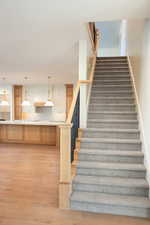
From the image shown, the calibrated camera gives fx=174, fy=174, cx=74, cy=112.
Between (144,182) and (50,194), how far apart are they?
58.6 inches

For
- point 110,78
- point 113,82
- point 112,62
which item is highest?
point 112,62

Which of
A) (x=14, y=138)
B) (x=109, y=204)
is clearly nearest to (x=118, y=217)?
(x=109, y=204)

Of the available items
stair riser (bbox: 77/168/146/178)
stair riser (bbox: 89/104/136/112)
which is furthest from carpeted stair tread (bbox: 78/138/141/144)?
stair riser (bbox: 89/104/136/112)

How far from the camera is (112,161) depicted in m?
2.99

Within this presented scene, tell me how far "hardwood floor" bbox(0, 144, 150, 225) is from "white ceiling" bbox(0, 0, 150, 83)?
259 centimetres

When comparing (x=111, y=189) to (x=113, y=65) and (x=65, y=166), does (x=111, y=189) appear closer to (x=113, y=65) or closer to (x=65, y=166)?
(x=65, y=166)

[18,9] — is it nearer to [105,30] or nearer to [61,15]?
[61,15]

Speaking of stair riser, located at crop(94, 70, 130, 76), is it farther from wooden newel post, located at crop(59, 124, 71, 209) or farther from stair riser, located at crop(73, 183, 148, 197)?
stair riser, located at crop(73, 183, 148, 197)

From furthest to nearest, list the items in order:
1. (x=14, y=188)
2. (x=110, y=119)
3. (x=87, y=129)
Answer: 1. (x=110, y=119)
2. (x=87, y=129)
3. (x=14, y=188)

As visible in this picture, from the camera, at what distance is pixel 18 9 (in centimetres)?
212

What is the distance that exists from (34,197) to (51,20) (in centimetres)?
265

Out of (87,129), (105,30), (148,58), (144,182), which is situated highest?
(105,30)

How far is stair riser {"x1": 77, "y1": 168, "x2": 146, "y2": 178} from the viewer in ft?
9.00

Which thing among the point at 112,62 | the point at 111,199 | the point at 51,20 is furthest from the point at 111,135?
the point at 112,62
